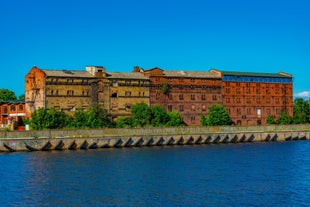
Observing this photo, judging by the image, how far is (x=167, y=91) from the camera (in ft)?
407

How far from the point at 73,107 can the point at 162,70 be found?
2331 centimetres

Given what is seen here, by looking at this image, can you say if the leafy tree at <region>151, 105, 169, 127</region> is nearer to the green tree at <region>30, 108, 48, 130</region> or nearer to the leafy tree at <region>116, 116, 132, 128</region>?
the leafy tree at <region>116, 116, 132, 128</region>

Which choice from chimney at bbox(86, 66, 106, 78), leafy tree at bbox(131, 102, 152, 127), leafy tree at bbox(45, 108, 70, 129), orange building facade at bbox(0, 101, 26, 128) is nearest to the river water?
leafy tree at bbox(45, 108, 70, 129)

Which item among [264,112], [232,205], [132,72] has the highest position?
[132,72]

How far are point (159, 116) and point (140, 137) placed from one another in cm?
2564

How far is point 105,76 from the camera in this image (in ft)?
382

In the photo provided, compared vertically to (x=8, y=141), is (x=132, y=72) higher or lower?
higher

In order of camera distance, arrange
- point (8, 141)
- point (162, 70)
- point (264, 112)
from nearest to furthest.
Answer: point (8, 141)
point (162, 70)
point (264, 112)

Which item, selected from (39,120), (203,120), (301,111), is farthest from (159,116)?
(301,111)

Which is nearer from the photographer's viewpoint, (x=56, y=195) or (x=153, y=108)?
(x=56, y=195)

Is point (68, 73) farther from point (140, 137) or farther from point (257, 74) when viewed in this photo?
point (257, 74)

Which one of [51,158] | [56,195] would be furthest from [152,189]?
[51,158]

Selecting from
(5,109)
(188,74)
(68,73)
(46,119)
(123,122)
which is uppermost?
(188,74)

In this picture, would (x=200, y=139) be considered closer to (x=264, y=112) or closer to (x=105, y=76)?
(x=105, y=76)
